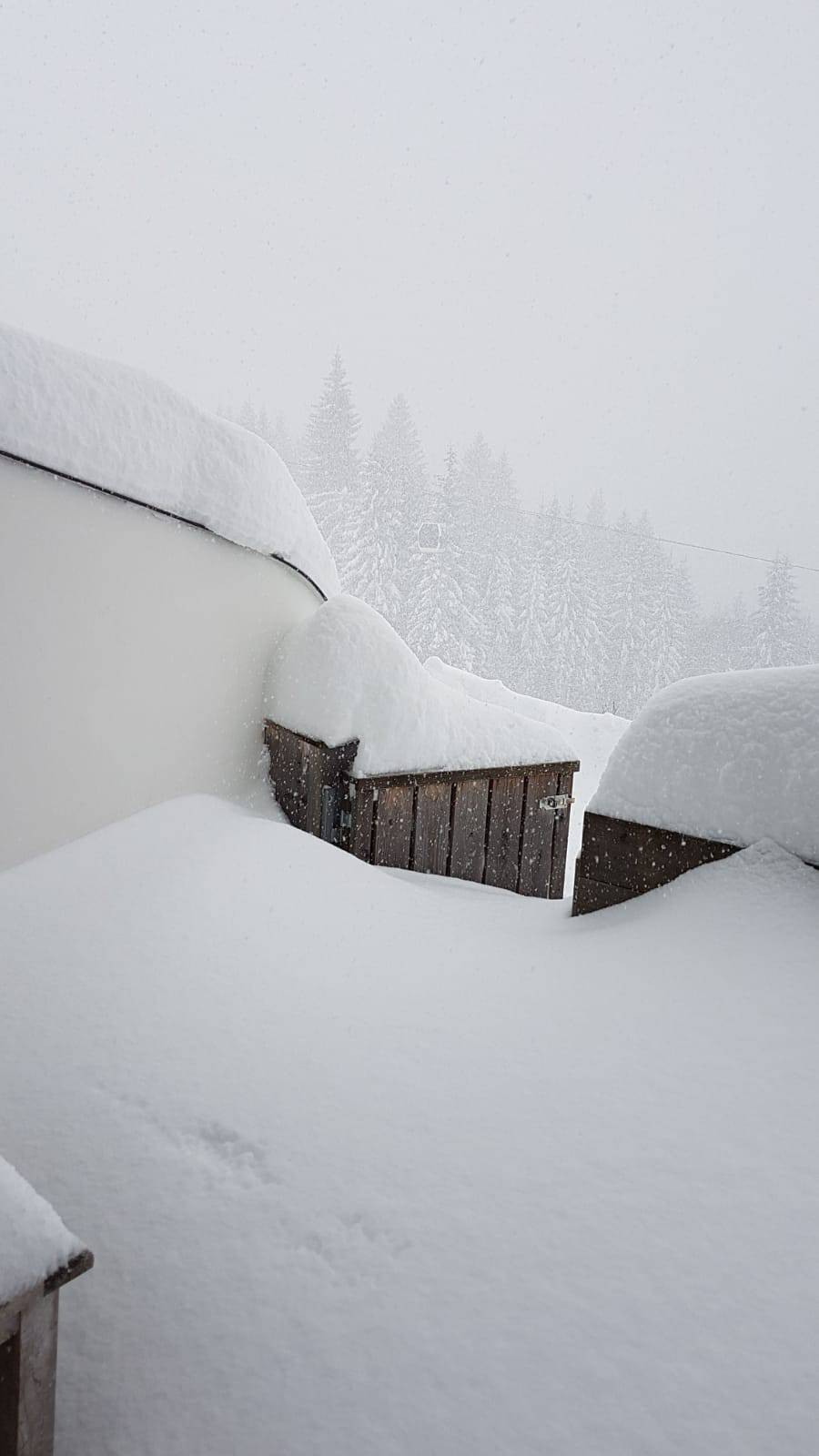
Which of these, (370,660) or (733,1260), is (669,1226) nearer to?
(733,1260)

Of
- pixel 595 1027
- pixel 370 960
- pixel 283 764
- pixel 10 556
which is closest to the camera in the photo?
pixel 595 1027

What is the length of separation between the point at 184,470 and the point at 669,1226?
4.98 meters

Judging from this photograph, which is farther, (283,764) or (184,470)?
(283,764)

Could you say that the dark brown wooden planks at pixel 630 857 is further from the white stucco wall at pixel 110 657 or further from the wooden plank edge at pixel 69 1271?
the white stucco wall at pixel 110 657

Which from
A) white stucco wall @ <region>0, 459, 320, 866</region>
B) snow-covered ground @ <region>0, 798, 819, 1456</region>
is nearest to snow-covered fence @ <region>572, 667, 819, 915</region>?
snow-covered ground @ <region>0, 798, 819, 1456</region>

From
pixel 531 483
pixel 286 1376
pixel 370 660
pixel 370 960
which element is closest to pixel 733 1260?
pixel 286 1376

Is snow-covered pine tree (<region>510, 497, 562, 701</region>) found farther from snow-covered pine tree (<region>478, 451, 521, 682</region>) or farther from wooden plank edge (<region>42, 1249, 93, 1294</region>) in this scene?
wooden plank edge (<region>42, 1249, 93, 1294</region>)

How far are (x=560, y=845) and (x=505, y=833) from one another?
2.67 feet

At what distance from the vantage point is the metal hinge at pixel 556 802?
21.0ft

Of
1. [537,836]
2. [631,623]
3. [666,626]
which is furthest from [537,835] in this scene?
[666,626]

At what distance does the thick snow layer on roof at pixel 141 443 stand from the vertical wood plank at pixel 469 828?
234 cm

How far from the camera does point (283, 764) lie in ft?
19.6

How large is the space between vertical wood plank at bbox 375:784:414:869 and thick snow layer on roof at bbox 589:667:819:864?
7.13 ft

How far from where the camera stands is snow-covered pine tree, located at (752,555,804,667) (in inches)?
1471
